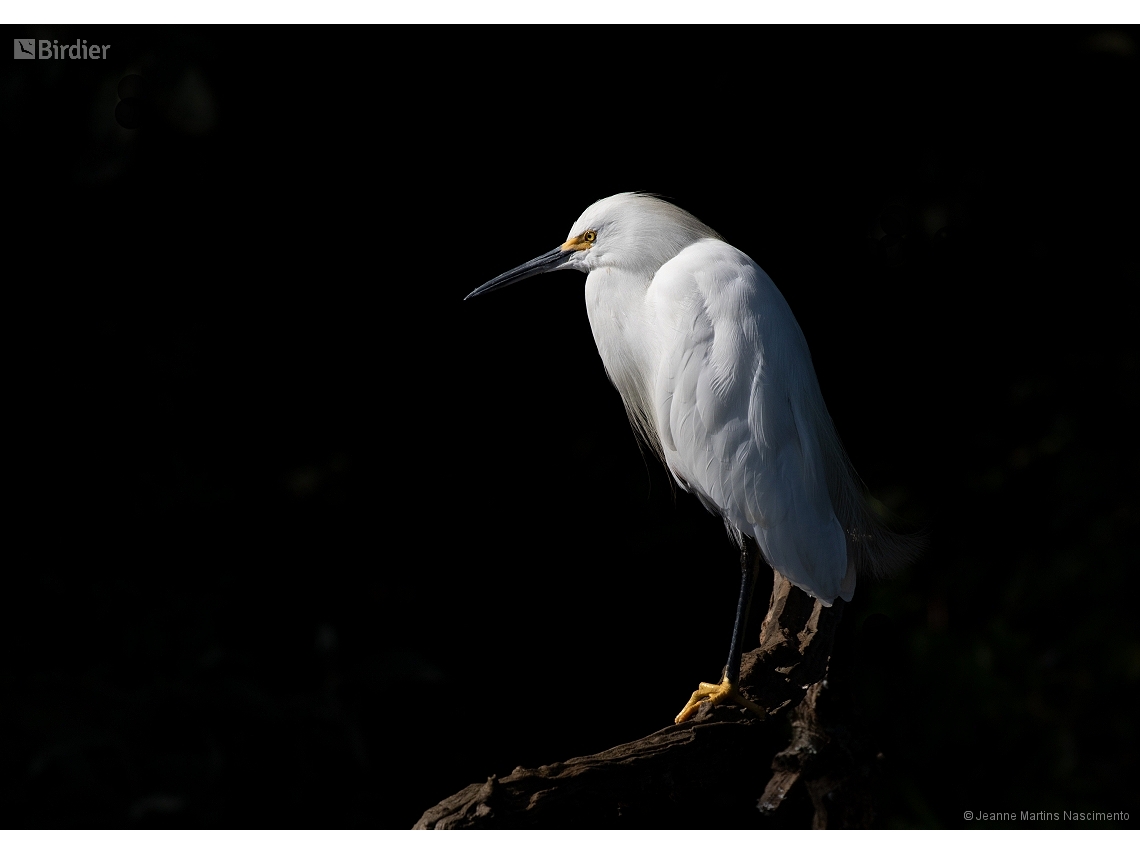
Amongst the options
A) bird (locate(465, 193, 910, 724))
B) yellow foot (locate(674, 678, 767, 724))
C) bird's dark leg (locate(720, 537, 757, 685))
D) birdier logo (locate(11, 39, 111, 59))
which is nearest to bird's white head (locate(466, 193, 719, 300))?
bird (locate(465, 193, 910, 724))

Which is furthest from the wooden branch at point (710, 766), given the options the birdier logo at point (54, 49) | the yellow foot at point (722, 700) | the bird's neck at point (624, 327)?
the birdier logo at point (54, 49)

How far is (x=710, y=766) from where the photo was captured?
1296 mm

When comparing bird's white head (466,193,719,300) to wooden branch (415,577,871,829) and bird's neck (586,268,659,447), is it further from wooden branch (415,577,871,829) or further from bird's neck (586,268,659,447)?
wooden branch (415,577,871,829)

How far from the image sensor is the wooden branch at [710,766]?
108 cm

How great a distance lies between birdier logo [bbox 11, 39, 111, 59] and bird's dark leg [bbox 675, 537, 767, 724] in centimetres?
123

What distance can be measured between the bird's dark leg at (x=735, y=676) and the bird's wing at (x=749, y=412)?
5.3 inches

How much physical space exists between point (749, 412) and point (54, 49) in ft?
3.80

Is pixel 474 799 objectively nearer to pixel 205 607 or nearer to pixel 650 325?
pixel 650 325

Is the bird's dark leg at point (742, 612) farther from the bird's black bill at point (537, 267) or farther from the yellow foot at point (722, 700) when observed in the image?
the bird's black bill at point (537, 267)

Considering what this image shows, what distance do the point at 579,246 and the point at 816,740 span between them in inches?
32.1

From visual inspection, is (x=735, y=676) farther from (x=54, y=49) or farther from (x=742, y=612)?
(x=54, y=49)

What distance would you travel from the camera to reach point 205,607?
1.79 meters

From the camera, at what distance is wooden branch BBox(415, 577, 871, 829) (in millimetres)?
1078

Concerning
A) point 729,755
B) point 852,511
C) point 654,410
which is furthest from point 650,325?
point 729,755
